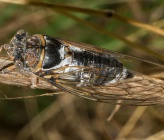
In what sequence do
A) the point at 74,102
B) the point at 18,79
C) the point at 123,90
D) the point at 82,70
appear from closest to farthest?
the point at 18,79 → the point at 123,90 → the point at 82,70 → the point at 74,102

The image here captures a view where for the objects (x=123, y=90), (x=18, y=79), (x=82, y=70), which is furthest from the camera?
(x=82, y=70)

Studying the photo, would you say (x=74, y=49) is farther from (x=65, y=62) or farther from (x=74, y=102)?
(x=74, y=102)

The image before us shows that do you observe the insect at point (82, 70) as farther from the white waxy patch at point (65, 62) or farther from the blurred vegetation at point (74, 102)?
the blurred vegetation at point (74, 102)

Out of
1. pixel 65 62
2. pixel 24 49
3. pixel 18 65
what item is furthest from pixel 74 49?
pixel 18 65

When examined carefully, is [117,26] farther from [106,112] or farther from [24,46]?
[24,46]

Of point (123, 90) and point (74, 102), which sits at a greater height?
point (123, 90)

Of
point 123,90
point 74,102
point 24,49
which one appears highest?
point 24,49

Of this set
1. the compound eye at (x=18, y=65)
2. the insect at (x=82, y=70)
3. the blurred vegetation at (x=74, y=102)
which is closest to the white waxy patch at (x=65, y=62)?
the insect at (x=82, y=70)
